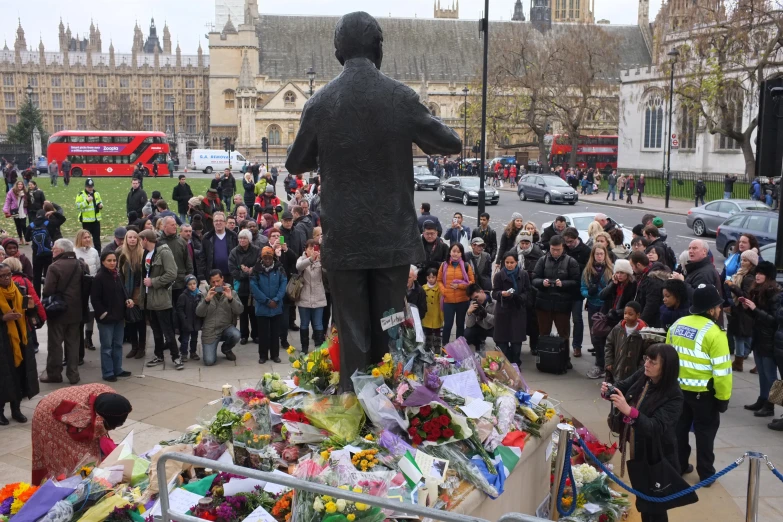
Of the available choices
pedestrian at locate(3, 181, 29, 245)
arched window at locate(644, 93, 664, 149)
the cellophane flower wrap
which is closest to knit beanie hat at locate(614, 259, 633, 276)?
the cellophane flower wrap

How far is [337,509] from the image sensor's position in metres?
4.13

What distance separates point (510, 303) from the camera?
9.55 meters

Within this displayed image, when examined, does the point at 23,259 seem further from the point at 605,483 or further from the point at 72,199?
the point at 72,199

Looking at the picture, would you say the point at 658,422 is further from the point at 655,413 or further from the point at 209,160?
the point at 209,160

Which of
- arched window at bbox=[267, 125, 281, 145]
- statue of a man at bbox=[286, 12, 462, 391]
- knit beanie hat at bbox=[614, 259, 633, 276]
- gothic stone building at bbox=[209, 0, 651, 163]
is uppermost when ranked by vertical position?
gothic stone building at bbox=[209, 0, 651, 163]

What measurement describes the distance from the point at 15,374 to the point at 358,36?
5354mm

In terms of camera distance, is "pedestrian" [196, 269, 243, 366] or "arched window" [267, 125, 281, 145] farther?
"arched window" [267, 125, 281, 145]

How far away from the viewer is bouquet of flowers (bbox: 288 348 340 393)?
18.3 feet

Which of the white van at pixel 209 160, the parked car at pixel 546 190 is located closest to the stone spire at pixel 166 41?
the white van at pixel 209 160

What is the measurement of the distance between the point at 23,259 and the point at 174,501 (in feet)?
21.9

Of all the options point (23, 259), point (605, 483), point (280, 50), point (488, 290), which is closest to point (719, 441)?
point (605, 483)

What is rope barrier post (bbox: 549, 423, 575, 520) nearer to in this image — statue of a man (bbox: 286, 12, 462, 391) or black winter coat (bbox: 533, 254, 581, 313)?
statue of a man (bbox: 286, 12, 462, 391)

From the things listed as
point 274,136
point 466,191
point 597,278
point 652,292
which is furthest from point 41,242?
point 274,136

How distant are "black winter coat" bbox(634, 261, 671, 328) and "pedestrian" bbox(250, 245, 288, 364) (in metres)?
4.57
